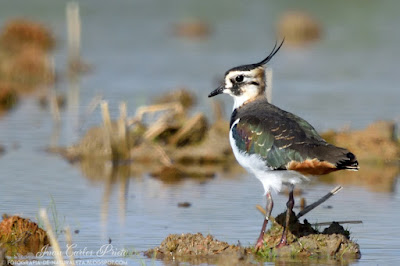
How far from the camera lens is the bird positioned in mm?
9336

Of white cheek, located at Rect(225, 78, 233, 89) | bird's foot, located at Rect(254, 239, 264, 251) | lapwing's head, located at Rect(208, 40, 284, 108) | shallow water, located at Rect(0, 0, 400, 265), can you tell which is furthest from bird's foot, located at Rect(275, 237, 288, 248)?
white cheek, located at Rect(225, 78, 233, 89)

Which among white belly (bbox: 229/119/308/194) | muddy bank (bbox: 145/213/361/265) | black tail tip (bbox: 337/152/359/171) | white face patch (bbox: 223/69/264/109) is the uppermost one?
white face patch (bbox: 223/69/264/109)

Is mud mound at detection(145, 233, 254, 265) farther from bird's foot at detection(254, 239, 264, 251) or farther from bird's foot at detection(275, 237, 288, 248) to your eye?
bird's foot at detection(275, 237, 288, 248)

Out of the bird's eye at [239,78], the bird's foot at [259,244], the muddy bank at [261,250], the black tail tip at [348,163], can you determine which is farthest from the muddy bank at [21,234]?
the black tail tip at [348,163]

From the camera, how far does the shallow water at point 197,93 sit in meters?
11.3

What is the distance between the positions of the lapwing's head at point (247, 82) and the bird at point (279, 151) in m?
0.15

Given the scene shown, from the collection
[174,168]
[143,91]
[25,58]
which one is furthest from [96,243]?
[25,58]

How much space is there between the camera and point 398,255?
31.8 feet

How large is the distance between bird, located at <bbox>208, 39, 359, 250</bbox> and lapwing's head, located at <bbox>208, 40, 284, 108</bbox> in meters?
0.15

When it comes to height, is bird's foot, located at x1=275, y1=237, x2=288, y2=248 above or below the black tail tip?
below

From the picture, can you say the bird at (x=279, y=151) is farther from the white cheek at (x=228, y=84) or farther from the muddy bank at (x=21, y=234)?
the muddy bank at (x=21, y=234)

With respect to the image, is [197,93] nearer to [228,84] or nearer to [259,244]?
[228,84]

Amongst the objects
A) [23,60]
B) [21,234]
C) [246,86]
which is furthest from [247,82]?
[23,60]

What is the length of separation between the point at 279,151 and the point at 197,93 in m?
13.3
